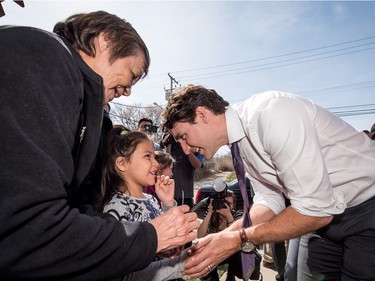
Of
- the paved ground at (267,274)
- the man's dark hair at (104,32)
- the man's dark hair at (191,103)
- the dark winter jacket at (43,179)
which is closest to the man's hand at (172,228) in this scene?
the dark winter jacket at (43,179)

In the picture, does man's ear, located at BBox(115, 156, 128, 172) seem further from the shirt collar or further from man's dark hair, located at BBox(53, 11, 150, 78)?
man's dark hair, located at BBox(53, 11, 150, 78)

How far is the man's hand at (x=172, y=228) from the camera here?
1.07 metres

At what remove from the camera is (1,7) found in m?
1.96

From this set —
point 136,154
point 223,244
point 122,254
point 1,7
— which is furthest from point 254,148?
point 1,7

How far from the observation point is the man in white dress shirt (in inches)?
63.1

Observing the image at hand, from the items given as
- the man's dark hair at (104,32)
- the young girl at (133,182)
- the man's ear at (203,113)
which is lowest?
the young girl at (133,182)

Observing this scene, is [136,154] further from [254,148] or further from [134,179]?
[254,148]

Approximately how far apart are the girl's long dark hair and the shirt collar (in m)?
0.81

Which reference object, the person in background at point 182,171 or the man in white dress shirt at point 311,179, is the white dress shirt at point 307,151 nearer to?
the man in white dress shirt at point 311,179

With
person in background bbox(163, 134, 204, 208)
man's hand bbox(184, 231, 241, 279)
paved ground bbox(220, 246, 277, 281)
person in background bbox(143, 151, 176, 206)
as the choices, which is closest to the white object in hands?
person in background bbox(143, 151, 176, 206)

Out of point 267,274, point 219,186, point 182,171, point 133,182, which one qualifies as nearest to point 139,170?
point 133,182

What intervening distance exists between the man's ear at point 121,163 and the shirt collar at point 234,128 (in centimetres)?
92

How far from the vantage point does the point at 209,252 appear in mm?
1915

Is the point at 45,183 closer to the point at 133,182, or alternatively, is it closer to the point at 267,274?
the point at 133,182
